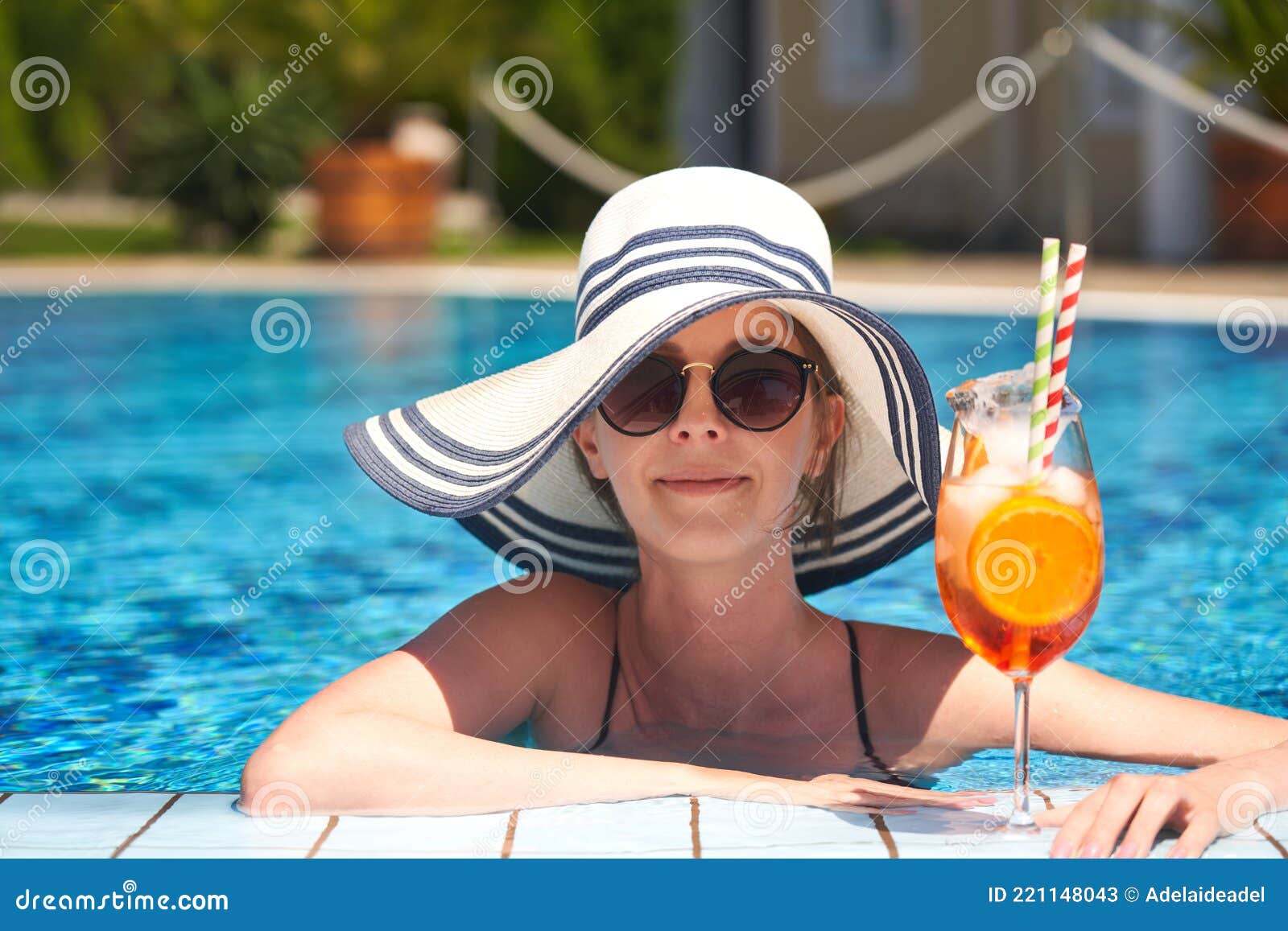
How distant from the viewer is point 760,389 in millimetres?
2432

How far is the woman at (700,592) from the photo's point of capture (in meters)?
2.24

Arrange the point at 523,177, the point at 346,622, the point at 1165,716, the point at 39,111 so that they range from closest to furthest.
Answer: the point at 1165,716, the point at 346,622, the point at 523,177, the point at 39,111

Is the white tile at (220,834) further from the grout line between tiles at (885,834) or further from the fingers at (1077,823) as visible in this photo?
the fingers at (1077,823)

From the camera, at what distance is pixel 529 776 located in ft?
7.39

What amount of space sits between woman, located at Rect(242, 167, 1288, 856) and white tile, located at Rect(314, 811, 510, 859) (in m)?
0.10

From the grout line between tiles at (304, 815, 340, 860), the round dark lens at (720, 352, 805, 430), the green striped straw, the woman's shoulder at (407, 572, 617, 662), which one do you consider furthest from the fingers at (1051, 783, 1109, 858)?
the woman's shoulder at (407, 572, 617, 662)

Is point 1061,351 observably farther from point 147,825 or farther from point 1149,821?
point 147,825

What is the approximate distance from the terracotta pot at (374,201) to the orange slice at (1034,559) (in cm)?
1355

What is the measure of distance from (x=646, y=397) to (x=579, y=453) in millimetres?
467

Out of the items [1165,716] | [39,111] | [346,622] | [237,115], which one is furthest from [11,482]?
[39,111]

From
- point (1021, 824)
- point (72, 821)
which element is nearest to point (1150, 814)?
point (1021, 824)

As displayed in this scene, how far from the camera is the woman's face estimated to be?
2420 millimetres
